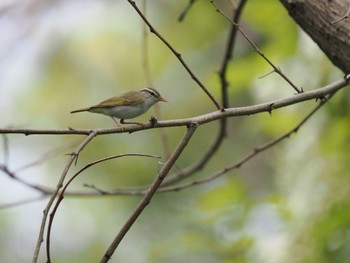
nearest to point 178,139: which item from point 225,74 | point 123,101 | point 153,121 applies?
point 225,74

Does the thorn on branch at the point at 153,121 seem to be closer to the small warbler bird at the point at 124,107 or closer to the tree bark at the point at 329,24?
the small warbler bird at the point at 124,107

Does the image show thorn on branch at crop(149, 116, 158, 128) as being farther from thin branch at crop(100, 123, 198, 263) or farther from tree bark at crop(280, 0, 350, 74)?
tree bark at crop(280, 0, 350, 74)

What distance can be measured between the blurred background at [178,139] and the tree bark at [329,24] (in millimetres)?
560

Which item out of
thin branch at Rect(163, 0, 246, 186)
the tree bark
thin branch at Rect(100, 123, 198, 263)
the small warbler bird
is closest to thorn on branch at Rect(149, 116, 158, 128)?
thin branch at Rect(100, 123, 198, 263)

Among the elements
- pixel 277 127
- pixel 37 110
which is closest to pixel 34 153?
pixel 37 110

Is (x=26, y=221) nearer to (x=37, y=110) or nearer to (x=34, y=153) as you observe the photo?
(x=34, y=153)

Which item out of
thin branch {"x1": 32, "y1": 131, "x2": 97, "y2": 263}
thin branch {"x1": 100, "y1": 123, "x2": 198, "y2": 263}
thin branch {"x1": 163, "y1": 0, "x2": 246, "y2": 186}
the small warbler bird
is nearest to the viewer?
thin branch {"x1": 32, "y1": 131, "x2": 97, "y2": 263}

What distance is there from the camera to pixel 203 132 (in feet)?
26.1

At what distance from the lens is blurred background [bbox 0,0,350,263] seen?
3811mm

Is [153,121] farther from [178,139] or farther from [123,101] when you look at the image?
[178,139]

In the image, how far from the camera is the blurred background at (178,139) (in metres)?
3.81

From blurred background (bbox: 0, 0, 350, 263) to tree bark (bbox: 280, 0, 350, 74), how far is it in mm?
560

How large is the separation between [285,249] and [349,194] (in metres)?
0.46

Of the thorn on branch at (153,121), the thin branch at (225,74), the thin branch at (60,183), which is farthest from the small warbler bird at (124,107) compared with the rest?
the thin branch at (60,183)
